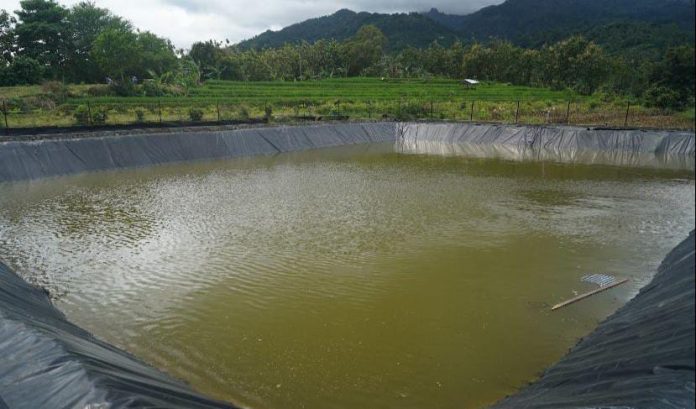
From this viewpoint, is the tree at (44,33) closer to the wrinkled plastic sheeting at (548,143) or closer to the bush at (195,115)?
the bush at (195,115)

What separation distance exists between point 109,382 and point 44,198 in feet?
39.3

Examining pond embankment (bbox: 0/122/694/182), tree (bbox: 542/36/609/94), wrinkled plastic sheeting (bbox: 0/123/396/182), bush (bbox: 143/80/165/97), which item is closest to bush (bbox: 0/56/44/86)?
bush (bbox: 143/80/165/97)

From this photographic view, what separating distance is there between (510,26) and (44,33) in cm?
15263

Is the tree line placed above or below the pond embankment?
above

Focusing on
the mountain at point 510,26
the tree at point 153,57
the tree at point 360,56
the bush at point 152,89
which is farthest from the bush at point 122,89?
the mountain at point 510,26

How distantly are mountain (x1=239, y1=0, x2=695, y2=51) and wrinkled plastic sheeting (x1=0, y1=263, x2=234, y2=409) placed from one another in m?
54.5

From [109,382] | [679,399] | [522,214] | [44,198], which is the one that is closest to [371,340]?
[109,382]

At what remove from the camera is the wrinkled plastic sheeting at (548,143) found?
20422 mm

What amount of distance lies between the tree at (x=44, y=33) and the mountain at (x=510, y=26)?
52560 millimetres

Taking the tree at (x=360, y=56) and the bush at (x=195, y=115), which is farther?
the tree at (x=360, y=56)

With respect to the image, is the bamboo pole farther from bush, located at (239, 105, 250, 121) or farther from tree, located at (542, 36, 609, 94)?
tree, located at (542, 36, 609, 94)

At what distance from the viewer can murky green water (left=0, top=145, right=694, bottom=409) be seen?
18.0 feet

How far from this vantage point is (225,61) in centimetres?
5075

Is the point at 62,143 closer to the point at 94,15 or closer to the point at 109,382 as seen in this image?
the point at 109,382
